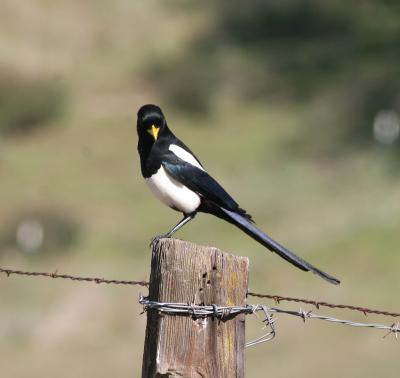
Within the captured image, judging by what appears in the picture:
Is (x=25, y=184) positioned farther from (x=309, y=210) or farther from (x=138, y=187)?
(x=309, y=210)

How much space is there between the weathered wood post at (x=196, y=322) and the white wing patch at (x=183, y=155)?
197 centimetres

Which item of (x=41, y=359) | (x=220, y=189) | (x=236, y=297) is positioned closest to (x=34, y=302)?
(x=41, y=359)

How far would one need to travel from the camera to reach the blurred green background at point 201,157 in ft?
43.2

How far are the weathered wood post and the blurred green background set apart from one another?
7683 mm

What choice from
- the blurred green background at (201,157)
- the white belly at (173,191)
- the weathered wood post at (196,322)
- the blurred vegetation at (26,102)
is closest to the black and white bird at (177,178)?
the white belly at (173,191)

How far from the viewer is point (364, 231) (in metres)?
15.8

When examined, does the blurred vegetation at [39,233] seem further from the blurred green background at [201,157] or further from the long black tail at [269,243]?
the long black tail at [269,243]

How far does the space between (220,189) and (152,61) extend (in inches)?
733

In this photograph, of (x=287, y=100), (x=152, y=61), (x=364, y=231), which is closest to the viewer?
(x=364, y=231)

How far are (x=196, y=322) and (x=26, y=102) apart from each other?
19088 millimetres

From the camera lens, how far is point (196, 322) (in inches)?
164

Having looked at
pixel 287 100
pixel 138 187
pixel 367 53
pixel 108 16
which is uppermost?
pixel 108 16

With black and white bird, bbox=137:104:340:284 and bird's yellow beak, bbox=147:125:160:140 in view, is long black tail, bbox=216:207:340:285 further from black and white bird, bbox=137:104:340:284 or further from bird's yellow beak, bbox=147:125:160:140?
bird's yellow beak, bbox=147:125:160:140

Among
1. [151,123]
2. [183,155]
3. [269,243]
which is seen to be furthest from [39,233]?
[269,243]
